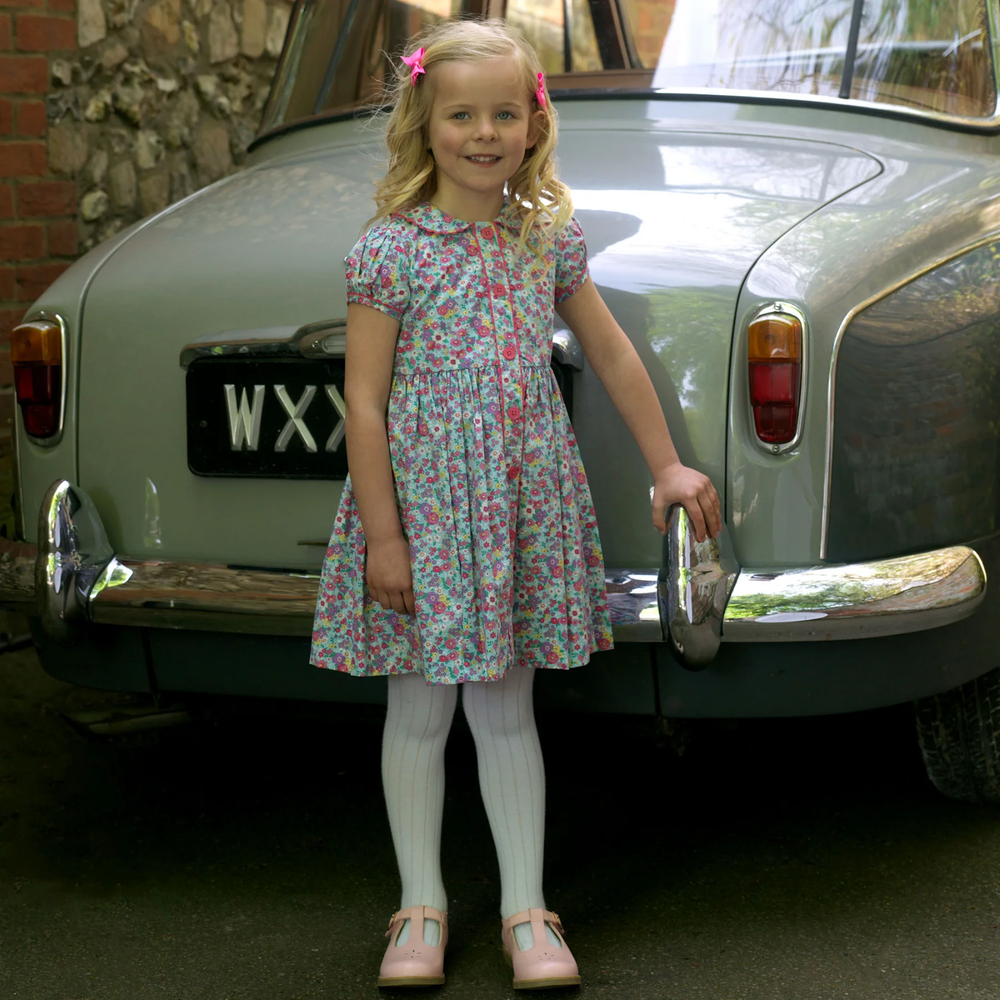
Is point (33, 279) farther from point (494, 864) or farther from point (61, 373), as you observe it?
point (494, 864)

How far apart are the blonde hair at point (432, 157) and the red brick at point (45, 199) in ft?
8.03

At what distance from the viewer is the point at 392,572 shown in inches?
78.5

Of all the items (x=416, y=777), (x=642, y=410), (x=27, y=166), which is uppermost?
(x=27, y=166)

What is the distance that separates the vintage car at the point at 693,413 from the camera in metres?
2.09

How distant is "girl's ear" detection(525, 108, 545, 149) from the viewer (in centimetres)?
207

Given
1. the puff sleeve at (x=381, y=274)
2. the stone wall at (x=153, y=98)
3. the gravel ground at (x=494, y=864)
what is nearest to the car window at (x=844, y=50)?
the puff sleeve at (x=381, y=274)

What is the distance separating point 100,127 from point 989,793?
138 inches

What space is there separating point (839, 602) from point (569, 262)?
67 centimetres

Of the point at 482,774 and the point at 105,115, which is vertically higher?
the point at 105,115

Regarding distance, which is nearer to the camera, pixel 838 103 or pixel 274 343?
pixel 274 343

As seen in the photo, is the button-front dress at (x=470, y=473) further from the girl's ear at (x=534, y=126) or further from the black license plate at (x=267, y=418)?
the black license plate at (x=267, y=418)

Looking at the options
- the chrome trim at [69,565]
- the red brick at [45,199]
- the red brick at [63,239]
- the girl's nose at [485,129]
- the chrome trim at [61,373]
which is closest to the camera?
the girl's nose at [485,129]

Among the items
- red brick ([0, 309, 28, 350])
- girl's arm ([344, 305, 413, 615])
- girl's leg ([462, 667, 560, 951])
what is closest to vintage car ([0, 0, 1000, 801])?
girl's leg ([462, 667, 560, 951])

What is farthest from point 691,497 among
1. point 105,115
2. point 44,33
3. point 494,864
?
point 105,115
